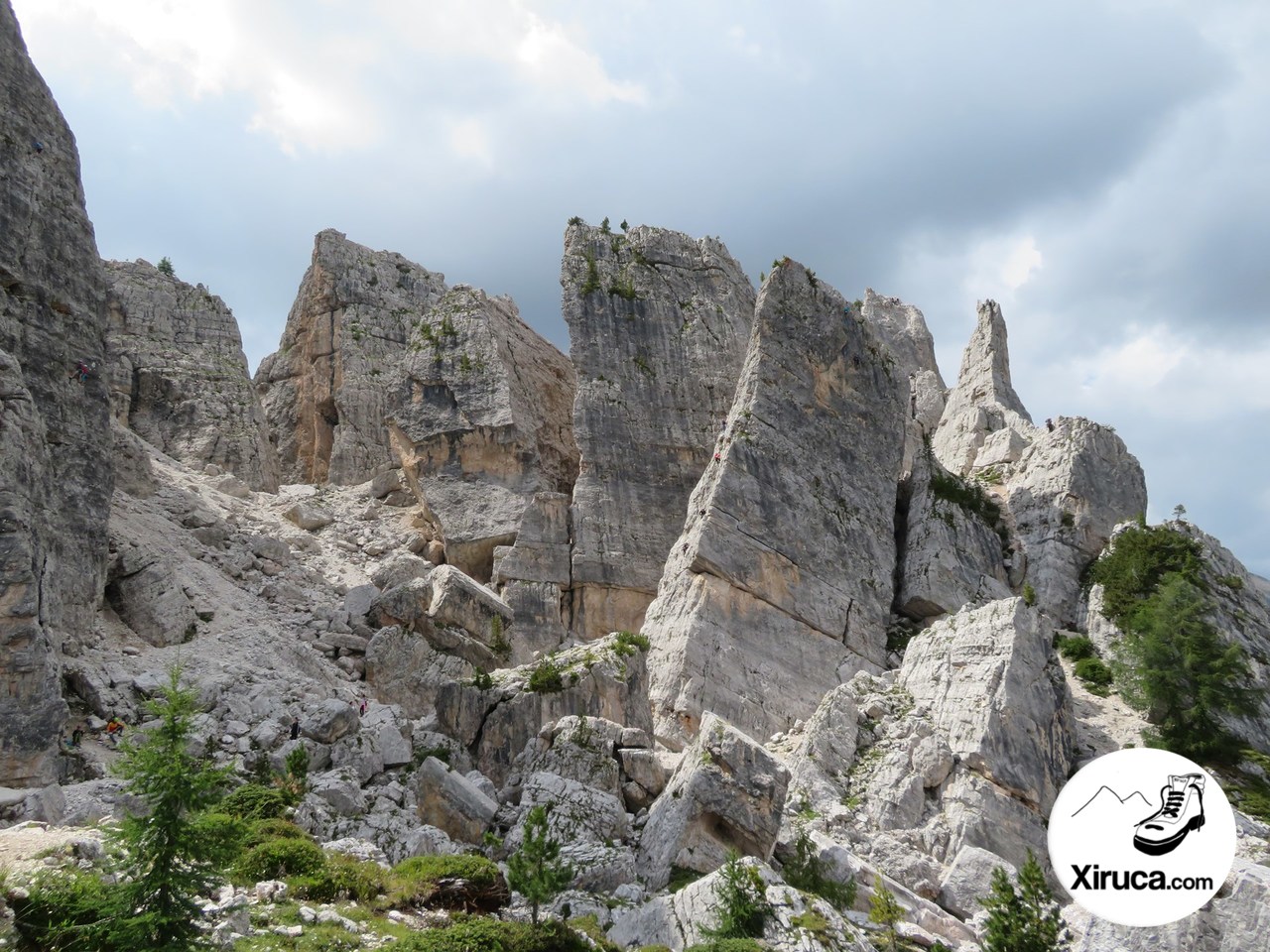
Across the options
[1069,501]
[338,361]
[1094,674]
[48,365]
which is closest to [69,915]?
Answer: [48,365]

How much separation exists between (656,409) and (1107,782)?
38.4 meters

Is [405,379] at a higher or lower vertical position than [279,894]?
higher

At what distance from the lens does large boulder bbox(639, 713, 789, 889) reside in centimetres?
3084

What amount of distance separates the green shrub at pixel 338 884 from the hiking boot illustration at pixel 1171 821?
17.6 meters

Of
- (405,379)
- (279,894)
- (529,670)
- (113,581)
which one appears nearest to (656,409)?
(405,379)

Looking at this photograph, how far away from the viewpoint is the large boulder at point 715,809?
101 feet

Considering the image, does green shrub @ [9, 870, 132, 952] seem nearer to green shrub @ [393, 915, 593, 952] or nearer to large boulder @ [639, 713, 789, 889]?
green shrub @ [393, 915, 593, 952]

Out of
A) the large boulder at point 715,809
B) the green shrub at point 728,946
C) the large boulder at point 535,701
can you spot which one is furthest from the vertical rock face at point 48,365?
the green shrub at point 728,946

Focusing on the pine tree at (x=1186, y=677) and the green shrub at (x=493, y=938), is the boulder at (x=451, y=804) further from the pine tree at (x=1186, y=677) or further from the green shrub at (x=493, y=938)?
the pine tree at (x=1186, y=677)

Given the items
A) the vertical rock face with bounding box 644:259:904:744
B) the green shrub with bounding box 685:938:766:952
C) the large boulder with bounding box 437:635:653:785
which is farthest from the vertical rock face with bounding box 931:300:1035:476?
the green shrub with bounding box 685:938:766:952

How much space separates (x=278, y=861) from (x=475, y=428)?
35.9 metres

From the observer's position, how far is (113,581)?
43.6m

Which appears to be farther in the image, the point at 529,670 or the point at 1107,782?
the point at 529,670

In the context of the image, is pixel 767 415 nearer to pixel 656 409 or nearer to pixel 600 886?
pixel 656 409
